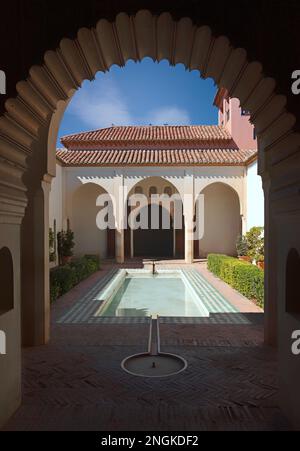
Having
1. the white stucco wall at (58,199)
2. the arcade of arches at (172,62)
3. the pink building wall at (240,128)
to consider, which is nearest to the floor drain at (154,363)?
the arcade of arches at (172,62)

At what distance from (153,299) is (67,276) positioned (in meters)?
3.15

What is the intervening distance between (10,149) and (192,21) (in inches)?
84.0

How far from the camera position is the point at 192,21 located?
2904mm

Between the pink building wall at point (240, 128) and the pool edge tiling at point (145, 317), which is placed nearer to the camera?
the pool edge tiling at point (145, 317)

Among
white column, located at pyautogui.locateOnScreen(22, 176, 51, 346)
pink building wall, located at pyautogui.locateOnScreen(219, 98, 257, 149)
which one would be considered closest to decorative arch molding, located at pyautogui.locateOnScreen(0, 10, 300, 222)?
white column, located at pyautogui.locateOnScreen(22, 176, 51, 346)

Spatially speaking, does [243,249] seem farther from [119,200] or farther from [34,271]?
[34,271]

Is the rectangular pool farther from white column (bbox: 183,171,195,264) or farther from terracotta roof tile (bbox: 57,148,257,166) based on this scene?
terracotta roof tile (bbox: 57,148,257,166)

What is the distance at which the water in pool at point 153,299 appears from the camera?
9667 mm

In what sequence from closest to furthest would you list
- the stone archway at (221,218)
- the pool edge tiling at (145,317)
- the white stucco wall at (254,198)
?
the pool edge tiling at (145,317) < the white stucco wall at (254,198) < the stone archway at (221,218)

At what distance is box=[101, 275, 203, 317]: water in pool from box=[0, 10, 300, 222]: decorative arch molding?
6.55 metres

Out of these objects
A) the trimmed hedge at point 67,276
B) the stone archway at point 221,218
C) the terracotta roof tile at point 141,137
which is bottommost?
the trimmed hedge at point 67,276

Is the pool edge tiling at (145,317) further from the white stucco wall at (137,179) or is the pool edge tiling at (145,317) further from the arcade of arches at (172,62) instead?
the white stucco wall at (137,179)

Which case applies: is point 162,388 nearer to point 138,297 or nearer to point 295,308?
point 295,308

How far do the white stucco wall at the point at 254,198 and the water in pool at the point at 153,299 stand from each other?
4926 mm
